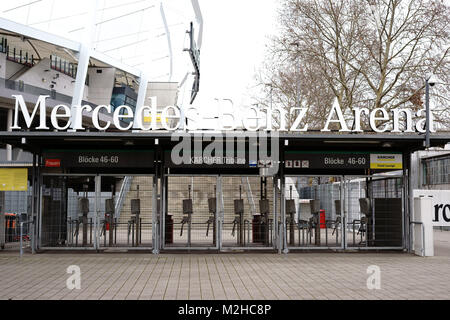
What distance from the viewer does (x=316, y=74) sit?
33.4 metres

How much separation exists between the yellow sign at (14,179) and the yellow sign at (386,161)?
33.3ft

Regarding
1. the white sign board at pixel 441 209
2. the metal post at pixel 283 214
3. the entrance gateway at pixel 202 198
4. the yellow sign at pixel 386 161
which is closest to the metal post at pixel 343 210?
the entrance gateway at pixel 202 198

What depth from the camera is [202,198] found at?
18.8m

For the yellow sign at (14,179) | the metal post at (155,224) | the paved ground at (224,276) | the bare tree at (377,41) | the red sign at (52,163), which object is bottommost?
the paved ground at (224,276)

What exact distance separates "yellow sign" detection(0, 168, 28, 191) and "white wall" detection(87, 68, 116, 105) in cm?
4192

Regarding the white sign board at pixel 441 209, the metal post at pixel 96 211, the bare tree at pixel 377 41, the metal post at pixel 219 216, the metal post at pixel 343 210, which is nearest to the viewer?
the metal post at pixel 219 216

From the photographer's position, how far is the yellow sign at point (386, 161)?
18125mm

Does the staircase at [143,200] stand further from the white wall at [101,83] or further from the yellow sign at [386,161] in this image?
the white wall at [101,83]

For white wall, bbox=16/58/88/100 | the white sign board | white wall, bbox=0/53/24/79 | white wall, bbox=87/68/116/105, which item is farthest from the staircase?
white wall, bbox=87/68/116/105

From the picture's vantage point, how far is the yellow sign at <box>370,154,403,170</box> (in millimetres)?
18125

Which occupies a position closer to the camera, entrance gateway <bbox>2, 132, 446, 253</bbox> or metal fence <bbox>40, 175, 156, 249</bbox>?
entrance gateway <bbox>2, 132, 446, 253</bbox>

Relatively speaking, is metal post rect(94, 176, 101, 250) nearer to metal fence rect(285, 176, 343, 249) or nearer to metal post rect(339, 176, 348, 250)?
metal fence rect(285, 176, 343, 249)

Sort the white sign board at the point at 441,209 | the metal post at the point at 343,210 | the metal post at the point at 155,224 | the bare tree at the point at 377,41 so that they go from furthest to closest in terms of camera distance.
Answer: the bare tree at the point at 377,41, the white sign board at the point at 441,209, the metal post at the point at 343,210, the metal post at the point at 155,224

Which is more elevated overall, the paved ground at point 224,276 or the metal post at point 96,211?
the metal post at point 96,211
